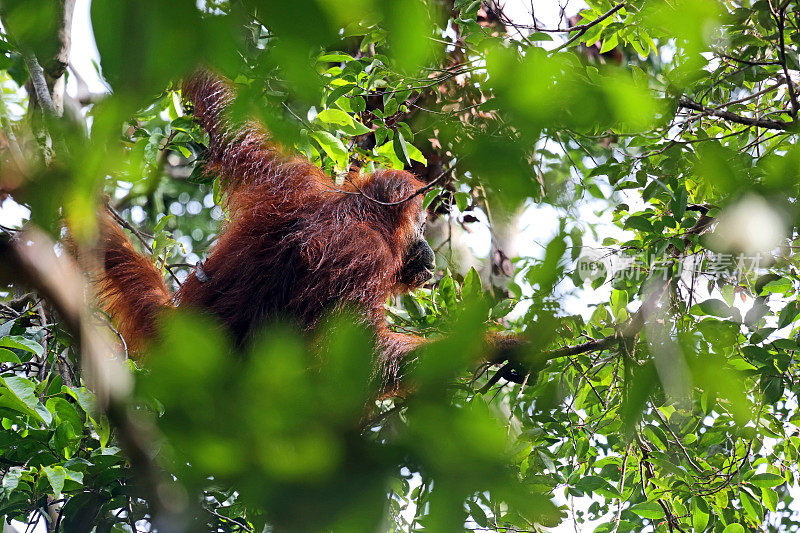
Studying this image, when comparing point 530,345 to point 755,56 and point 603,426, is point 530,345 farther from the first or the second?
point 755,56

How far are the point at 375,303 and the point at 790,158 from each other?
2.12m

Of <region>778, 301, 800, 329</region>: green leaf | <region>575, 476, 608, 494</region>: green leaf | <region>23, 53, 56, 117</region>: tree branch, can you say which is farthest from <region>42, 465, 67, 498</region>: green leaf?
<region>778, 301, 800, 329</region>: green leaf

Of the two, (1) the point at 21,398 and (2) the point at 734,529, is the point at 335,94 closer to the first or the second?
(1) the point at 21,398

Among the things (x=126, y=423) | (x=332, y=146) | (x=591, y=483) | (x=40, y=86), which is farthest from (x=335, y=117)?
(x=126, y=423)

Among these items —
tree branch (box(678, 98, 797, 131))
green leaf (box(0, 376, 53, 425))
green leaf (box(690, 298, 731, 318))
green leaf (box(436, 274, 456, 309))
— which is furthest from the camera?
green leaf (box(436, 274, 456, 309))

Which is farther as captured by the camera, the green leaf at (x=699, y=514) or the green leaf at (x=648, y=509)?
the green leaf at (x=699, y=514)

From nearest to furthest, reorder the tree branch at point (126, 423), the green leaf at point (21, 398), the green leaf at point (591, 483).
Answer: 1. the tree branch at point (126, 423)
2. the green leaf at point (21, 398)
3. the green leaf at point (591, 483)

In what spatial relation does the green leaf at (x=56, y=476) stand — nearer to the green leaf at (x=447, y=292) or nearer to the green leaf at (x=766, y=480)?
the green leaf at (x=447, y=292)

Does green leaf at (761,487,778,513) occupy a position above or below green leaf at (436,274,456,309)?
below

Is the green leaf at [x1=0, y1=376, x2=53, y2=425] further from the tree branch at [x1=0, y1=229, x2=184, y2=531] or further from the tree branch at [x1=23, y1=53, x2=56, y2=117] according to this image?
the tree branch at [x1=0, y1=229, x2=184, y2=531]

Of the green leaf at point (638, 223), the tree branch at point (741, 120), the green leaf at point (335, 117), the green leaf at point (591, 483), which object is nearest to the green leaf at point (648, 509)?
the green leaf at point (591, 483)

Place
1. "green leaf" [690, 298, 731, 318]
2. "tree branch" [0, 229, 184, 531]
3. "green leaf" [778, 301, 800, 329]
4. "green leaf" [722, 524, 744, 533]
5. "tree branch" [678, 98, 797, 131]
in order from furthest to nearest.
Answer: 1. "green leaf" [722, 524, 744, 533]
2. "green leaf" [778, 301, 800, 329]
3. "tree branch" [678, 98, 797, 131]
4. "green leaf" [690, 298, 731, 318]
5. "tree branch" [0, 229, 184, 531]

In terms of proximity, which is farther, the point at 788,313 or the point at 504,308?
the point at 504,308

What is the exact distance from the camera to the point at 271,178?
10.3 ft
